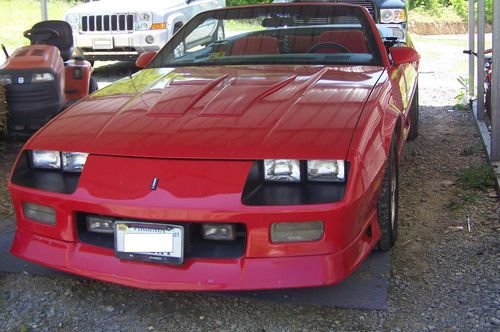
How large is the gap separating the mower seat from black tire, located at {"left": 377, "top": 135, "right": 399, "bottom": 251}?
416 centimetres

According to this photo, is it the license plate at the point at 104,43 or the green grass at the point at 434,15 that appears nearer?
the license plate at the point at 104,43

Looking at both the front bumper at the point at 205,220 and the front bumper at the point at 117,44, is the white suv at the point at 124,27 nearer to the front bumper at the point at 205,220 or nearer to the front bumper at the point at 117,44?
the front bumper at the point at 117,44

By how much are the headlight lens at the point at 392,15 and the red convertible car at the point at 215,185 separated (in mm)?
6303

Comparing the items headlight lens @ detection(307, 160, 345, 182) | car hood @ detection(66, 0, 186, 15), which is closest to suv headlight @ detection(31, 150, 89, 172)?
headlight lens @ detection(307, 160, 345, 182)

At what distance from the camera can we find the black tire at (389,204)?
3.28 meters

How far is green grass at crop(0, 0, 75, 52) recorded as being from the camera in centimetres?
1341

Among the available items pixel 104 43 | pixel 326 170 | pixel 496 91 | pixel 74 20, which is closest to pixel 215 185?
pixel 326 170

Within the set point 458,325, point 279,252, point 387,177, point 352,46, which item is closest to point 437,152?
point 352,46

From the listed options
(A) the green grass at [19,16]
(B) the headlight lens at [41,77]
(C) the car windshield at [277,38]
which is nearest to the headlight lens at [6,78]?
(B) the headlight lens at [41,77]

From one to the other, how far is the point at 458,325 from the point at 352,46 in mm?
2060

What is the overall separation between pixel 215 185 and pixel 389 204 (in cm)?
114

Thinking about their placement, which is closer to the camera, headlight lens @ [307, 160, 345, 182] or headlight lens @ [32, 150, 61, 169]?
headlight lens @ [307, 160, 345, 182]

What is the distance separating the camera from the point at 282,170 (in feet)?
→ 9.02

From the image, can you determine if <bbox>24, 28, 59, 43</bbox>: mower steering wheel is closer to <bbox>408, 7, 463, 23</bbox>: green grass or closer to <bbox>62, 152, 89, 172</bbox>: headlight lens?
<bbox>62, 152, 89, 172</bbox>: headlight lens
